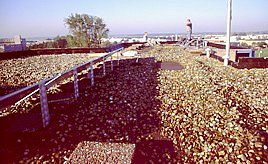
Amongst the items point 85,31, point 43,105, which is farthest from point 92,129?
point 85,31

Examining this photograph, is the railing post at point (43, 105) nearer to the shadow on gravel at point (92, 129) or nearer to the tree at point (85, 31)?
the shadow on gravel at point (92, 129)

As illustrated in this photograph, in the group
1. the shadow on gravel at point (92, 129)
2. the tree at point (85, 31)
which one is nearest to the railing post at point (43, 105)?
the shadow on gravel at point (92, 129)

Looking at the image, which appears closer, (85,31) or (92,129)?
(92,129)

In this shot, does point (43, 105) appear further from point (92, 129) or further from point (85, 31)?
point (85, 31)

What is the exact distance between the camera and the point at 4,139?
3.86m

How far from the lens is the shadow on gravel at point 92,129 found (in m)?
3.51

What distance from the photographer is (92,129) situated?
171 inches

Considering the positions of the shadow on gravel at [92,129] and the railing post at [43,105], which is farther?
the railing post at [43,105]

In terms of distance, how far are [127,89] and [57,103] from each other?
2405mm

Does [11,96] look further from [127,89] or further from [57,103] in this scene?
[127,89]

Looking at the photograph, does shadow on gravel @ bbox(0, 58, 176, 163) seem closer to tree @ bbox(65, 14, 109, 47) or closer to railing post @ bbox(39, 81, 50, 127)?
railing post @ bbox(39, 81, 50, 127)

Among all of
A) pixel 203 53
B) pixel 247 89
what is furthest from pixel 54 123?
pixel 203 53

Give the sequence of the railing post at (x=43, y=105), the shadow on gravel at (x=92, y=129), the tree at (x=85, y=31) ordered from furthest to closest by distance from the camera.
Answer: the tree at (x=85, y=31) < the railing post at (x=43, y=105) < the shadow on gravel at (x=92, y=129)

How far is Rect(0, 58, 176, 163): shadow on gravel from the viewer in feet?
11.5
